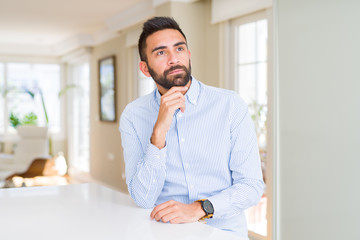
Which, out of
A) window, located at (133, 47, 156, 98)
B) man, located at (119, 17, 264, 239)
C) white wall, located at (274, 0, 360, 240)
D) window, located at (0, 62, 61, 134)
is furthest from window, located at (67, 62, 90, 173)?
man, located at (119, 17, 264, 239)

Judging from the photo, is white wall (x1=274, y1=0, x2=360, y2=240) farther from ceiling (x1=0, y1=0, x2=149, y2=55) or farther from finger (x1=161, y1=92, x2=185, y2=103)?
ceiling (x1=0, y1=0, x2=149, y2=55)

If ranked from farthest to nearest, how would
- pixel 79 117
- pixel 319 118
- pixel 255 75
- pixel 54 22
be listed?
pixel 79 117 < pixel 54 22 < pixel 255 75 < pixel 319 118

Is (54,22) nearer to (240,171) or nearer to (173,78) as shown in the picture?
(173,78)

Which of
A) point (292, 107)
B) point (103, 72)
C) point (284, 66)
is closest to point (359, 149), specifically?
point (292, 107)

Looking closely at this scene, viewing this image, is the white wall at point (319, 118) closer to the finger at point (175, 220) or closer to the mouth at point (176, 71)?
the mouth at point (176, 71)

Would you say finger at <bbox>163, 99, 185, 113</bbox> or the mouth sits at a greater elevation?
the mouth

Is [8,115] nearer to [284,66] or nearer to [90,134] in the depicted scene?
[90,134]

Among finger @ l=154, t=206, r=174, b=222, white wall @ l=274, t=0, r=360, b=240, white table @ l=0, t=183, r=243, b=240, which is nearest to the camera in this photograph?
white table @ l=0, t=183, r=243, b=240

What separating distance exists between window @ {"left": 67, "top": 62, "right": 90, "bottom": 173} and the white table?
21.9 feet

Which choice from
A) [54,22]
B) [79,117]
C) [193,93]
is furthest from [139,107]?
[79,117]

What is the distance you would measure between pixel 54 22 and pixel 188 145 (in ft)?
18.1

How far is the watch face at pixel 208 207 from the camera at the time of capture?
1.26 metres

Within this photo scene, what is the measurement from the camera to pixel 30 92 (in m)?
8.52

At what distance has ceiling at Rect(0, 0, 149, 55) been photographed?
520cm
